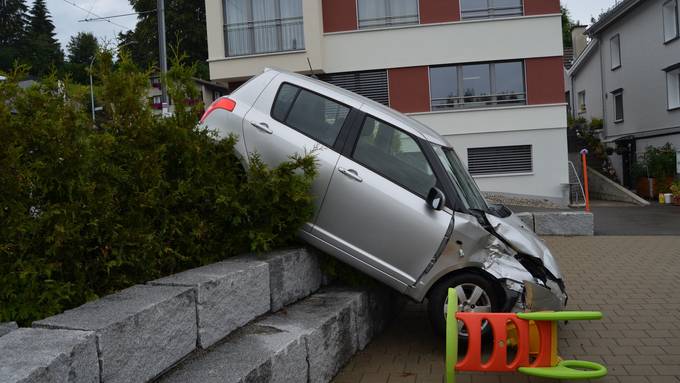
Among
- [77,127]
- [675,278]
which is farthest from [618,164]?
[77,127]

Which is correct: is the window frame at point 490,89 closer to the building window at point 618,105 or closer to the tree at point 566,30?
the building window at point 618,105

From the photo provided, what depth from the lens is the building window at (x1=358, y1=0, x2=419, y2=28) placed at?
917 inches

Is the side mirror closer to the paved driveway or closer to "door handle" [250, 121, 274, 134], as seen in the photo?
the paved driveway

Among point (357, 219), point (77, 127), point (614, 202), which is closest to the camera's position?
point (77, 127)

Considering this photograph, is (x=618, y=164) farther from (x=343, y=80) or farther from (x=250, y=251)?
(x=250, y=251)

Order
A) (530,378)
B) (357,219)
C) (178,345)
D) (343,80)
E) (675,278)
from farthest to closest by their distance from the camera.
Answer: (343,80) < (675,278) < (357,219) < (530,378) < (178,345)

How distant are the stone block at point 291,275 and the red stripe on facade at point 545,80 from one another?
1850 cm

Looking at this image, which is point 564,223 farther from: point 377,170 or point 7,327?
point 7,327

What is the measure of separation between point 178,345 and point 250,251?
5.56 feet

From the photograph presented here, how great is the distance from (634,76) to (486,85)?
12442 mm

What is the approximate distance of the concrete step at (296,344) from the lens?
12.0ft

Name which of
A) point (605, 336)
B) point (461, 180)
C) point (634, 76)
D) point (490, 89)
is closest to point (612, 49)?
point (634, 76)

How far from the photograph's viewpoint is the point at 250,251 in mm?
5344

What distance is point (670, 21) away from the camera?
2786 centimetres
